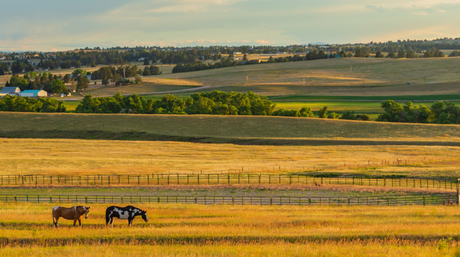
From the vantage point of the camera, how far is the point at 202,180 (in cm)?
4341

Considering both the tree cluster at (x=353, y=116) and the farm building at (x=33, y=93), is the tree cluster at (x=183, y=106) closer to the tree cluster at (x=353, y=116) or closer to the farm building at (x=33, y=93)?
the tree cluster at (x=353, y=116)

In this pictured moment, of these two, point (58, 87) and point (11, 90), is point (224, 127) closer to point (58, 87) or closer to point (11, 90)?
point (58, 87)

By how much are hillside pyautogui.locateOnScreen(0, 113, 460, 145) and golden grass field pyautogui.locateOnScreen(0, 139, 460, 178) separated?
8063mm

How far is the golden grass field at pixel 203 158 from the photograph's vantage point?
49406 mm

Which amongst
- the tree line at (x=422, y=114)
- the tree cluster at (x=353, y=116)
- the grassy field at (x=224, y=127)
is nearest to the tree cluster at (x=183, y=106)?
the grassy field at (x=224, y=127)

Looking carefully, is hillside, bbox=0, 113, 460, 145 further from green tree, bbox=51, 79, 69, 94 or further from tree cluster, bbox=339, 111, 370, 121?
green tree, bbox=51, 79, 69, 94

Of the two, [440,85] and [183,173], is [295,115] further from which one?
[440,85]

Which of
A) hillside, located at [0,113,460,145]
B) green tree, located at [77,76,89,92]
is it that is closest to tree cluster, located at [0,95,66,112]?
hillside, located at [0,113,460,145]

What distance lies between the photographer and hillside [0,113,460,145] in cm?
7575

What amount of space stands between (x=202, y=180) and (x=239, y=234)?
81.7ft

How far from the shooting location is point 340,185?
4050 cm

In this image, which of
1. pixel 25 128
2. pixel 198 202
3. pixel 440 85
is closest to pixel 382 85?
pixel 440 85

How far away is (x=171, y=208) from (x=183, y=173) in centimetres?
1985

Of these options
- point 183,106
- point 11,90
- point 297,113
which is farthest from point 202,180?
point 11,90
